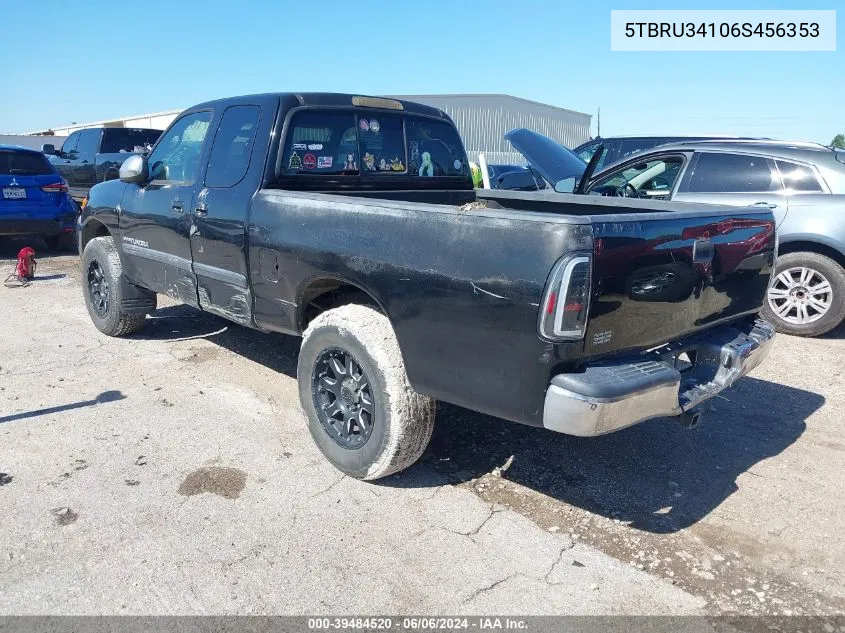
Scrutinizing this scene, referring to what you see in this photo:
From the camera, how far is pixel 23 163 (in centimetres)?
956

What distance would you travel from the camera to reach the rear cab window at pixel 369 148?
4.08m


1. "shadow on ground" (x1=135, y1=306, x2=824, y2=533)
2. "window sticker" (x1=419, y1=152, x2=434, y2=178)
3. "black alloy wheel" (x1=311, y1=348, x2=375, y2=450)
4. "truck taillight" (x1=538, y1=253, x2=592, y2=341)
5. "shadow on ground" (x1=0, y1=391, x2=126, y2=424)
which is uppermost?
"window sticker" (x1=419, y1=152, x2=434, y2=178)

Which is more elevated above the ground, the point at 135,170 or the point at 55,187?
the point at 135,170

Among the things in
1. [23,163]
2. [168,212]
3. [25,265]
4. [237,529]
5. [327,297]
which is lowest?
[237,529]

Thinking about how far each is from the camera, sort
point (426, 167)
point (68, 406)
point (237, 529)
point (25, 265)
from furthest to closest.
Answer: point (25, 265) → point (426, 167) → point (68, 406) → point (237, 529)

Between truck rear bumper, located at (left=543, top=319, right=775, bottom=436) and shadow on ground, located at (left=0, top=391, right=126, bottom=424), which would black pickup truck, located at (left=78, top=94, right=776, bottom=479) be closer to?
truck rear bumper, located at (left=543, top=319, right=775, bottom=436)

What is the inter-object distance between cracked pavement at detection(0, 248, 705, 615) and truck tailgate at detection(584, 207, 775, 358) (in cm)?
99

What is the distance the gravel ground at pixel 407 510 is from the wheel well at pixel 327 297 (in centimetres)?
76

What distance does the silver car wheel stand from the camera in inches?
241

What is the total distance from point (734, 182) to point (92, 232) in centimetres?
605

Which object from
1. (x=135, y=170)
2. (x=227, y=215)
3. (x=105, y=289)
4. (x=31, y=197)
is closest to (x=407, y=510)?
(x=227, y=215)

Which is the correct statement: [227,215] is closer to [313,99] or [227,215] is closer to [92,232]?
[313,99]

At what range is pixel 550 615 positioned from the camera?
252cm

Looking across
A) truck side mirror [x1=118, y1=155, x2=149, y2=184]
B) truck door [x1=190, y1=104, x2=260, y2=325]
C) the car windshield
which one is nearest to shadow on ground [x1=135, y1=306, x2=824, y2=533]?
truck door [x1=190, y1=104, x2=260, y2=325]
